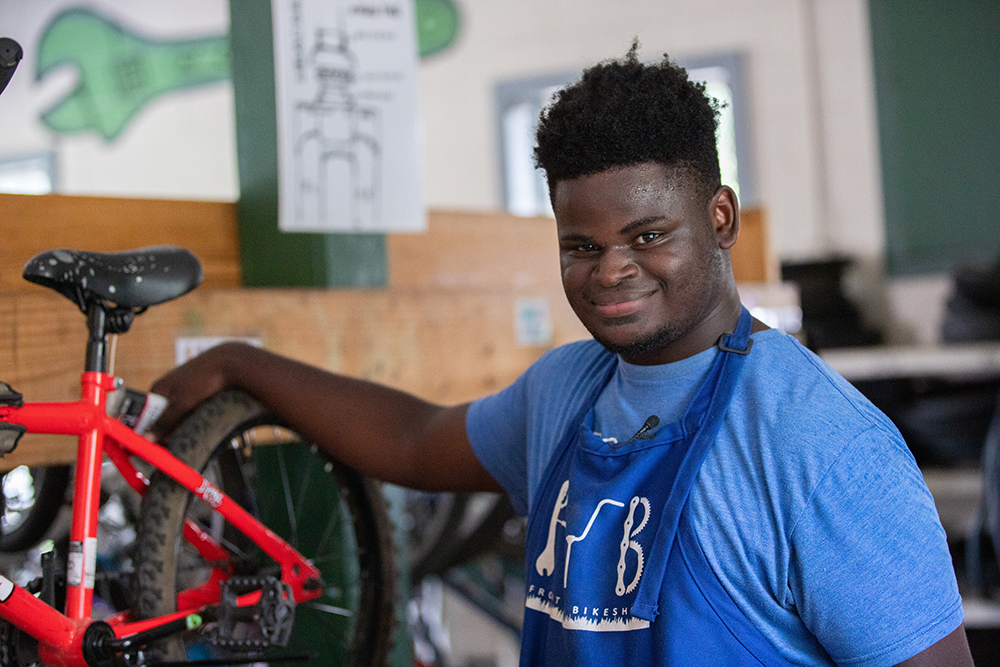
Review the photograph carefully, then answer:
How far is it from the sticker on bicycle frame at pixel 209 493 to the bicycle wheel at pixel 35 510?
614mm

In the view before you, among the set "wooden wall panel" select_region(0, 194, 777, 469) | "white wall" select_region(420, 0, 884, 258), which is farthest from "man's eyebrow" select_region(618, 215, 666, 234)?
"white wall" select_region(420, 0, 884, 258)

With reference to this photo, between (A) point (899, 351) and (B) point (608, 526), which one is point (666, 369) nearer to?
(B) point (608, 526)

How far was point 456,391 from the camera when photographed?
204 cm

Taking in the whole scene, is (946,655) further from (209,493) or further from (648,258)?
(209,493)

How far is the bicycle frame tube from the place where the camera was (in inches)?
45.4

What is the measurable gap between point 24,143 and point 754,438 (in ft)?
24.3

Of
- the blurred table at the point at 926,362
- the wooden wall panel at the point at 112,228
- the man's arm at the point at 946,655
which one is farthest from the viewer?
the blurred table at the point at 926,362

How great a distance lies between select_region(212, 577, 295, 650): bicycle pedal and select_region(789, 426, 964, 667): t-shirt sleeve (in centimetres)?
79

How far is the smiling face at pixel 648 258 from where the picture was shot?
1.03 m

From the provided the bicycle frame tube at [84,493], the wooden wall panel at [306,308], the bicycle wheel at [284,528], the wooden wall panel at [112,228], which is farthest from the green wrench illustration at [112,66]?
the bicycle frame tube at [84,493]

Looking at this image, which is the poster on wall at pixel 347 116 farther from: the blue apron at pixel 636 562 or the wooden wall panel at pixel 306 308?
the blue apron at pixel 636 562

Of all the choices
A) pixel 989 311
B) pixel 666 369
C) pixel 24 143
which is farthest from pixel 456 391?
pixel 24 143

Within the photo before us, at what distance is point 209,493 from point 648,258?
2.48ft

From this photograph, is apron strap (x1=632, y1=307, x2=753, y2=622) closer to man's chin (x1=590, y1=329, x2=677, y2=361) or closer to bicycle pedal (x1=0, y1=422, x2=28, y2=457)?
man's chin (x1=590, y1=329, x2=677, y2=361)
